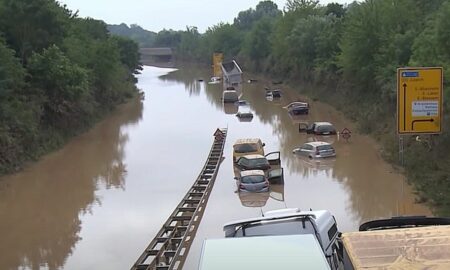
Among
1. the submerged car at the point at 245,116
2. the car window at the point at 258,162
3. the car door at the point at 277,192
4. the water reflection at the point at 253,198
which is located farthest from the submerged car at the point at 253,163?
the submerged car at the point at 245,116

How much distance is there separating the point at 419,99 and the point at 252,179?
23.3 feet

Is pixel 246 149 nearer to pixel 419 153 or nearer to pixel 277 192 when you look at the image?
pixel 277 192

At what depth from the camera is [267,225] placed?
38.7 ft

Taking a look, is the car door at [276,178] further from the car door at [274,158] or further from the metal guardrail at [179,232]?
the car door at [274,158]

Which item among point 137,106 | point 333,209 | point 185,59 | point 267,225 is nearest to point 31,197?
point 333,209

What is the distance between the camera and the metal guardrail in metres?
16.0

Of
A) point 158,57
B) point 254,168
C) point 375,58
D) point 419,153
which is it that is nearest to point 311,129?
point 375,58

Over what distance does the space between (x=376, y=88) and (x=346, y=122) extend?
3.33 m

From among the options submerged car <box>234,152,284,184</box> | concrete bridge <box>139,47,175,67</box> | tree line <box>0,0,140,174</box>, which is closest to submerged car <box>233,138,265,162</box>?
submerged car <box>234,152,284,184</box>

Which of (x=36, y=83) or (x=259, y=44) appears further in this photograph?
(x=259, y=44)

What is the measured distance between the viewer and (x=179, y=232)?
60.9ft

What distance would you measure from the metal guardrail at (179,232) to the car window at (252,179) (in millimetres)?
1545

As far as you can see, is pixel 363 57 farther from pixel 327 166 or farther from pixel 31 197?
pixel 31 197

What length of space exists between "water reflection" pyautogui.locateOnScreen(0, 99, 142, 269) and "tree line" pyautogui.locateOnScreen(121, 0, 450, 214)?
12023 millimetres
